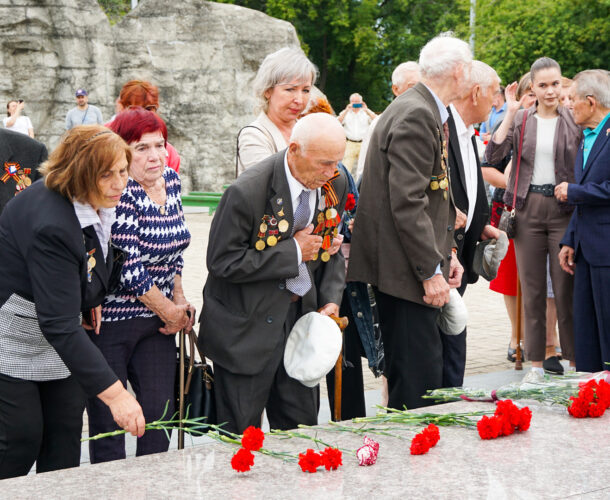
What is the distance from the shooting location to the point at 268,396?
378 centimetres

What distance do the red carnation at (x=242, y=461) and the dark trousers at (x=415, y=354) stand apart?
5.68 ft

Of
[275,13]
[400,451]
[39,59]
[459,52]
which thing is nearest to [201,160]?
[39,59]

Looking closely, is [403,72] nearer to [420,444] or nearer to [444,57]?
[444,57]

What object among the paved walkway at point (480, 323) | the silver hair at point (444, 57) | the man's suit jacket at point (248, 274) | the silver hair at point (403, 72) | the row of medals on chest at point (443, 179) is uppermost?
the silver hair at point (403, 72)

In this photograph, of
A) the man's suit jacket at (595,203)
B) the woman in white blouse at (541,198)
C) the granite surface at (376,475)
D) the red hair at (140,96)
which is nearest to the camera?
the granite surface at (376,475)

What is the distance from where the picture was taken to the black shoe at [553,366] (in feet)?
21.4

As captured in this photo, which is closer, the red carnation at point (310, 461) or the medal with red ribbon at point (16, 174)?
the red carnation at point (310, 461)

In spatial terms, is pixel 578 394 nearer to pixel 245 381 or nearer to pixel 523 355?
pixel 245 381

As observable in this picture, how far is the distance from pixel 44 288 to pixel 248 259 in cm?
88

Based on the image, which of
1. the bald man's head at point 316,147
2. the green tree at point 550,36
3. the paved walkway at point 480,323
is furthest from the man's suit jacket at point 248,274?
the green tree at point 550,36

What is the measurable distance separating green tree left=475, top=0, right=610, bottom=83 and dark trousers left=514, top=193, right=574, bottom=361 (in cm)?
1922

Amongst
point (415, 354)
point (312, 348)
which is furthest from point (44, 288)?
point (415, 354)

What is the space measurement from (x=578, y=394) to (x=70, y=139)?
210 centimetres

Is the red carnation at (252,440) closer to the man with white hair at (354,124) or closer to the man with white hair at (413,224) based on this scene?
the man with white hair at (413,224)
